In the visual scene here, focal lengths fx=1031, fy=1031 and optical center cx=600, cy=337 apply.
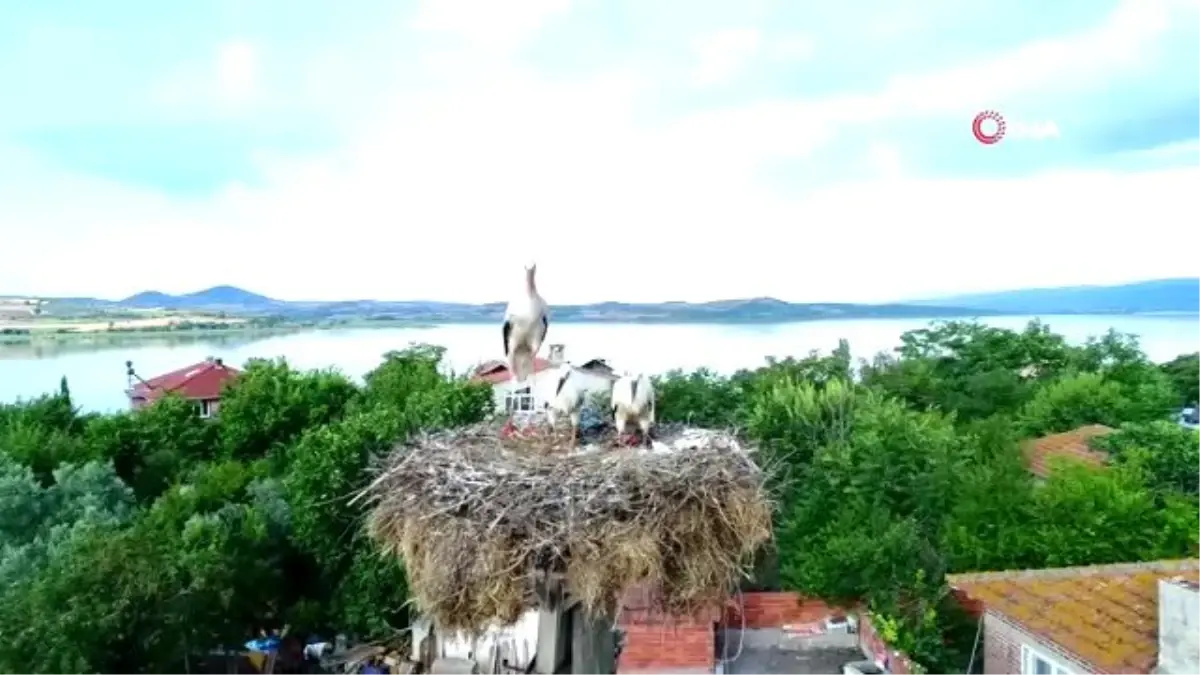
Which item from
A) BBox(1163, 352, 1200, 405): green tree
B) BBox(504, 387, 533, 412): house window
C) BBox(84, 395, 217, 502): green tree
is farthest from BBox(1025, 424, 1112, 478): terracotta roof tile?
BBox(84, 395, 217, 502): green tree

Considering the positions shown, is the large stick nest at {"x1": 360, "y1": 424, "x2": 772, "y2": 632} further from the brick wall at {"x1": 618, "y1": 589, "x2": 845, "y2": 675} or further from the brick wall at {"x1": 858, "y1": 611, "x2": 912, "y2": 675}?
the brick wall at {"x1": 858, "y1": 611, "x2": 912, "y2": 675}

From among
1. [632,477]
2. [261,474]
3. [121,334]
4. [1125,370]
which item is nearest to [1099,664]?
[632,477]

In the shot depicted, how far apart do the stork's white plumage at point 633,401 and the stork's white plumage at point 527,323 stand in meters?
0.69

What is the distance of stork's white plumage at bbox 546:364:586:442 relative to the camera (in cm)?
788

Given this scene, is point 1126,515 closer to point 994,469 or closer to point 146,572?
point 994,469

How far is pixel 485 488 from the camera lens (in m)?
6.86

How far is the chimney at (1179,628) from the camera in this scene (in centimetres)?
796

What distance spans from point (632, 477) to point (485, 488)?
0.99 m

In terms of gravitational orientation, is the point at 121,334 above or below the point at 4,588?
above

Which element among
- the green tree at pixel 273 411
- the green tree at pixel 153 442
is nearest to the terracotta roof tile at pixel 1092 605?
the green tree at pixel 273 411

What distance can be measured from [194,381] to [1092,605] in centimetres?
3307

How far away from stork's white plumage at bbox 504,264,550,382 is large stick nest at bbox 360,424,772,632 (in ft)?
2.72

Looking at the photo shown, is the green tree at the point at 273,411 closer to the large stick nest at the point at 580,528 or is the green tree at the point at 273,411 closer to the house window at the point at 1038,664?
the house window at the point at 1038,664

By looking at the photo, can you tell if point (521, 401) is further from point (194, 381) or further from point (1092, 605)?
point (194, 381)
